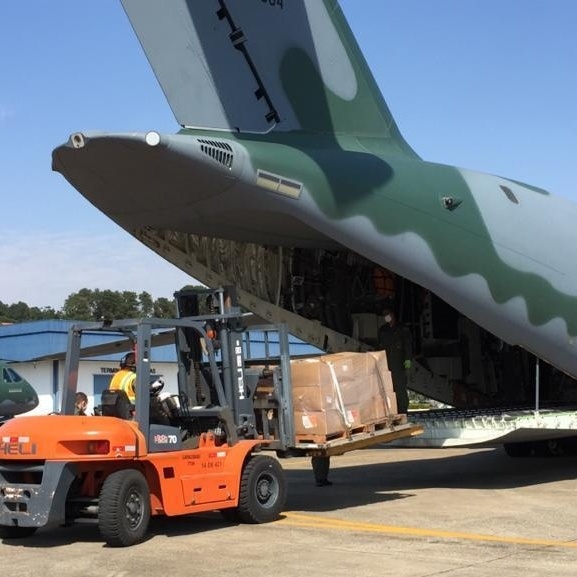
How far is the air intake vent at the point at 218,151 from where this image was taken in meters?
8.94

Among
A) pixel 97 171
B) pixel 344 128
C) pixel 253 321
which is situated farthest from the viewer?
pixel 253 321

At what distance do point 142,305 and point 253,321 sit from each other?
80.6 metres

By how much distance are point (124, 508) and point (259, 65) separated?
5.50 meters

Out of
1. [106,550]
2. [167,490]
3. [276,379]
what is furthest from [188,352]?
[106,550]

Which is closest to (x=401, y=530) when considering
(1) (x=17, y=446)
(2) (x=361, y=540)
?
(2) (x=361, y=540)

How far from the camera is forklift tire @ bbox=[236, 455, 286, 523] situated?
8.90 metres

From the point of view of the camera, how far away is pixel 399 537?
8281mm

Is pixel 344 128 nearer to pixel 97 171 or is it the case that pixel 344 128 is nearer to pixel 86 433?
pixel 97 171

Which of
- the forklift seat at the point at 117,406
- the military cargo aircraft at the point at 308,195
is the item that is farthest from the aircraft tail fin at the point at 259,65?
the forklift seat at the point at 117,406

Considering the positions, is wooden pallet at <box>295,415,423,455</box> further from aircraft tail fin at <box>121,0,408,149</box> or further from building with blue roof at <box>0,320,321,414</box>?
building with blue roof at <box>0,320,321,414</box>

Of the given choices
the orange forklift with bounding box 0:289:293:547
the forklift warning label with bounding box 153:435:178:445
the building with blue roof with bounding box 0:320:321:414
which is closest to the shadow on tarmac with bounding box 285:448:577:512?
the orange forklift with bounding box 0:289:293:547

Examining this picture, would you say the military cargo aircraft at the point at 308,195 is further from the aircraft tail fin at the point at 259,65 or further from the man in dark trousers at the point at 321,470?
the man in dark trousers at the point at 321,470

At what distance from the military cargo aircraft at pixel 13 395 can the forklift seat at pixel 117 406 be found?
14693mm

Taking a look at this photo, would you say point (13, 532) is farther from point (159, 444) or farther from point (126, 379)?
point (126, 379)
